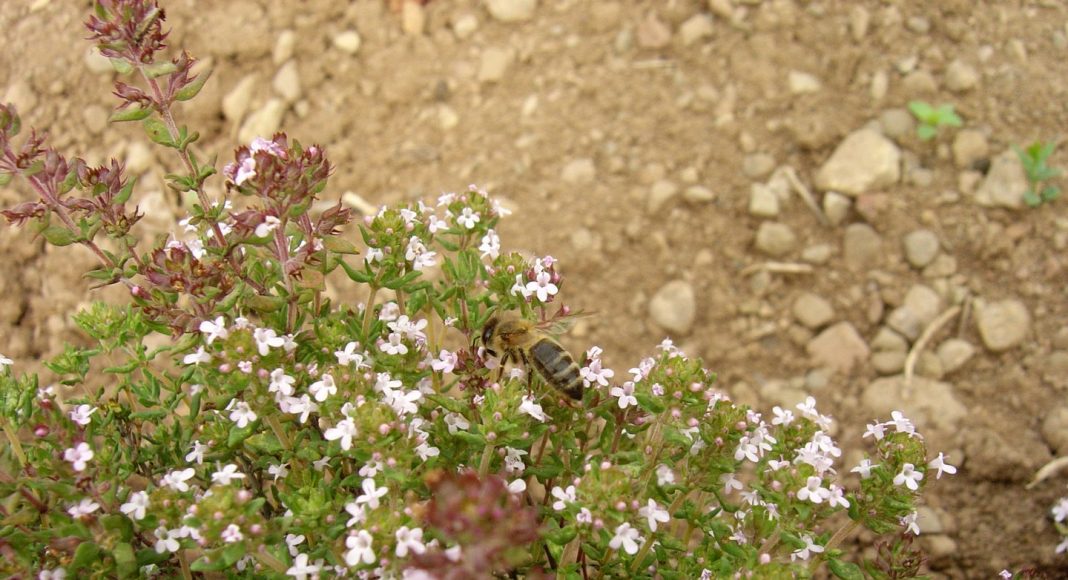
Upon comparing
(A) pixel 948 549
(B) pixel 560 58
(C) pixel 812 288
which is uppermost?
(B) pixel 560 58

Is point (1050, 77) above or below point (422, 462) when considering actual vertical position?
below

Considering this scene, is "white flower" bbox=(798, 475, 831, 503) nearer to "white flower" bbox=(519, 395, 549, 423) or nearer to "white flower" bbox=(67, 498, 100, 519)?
"white flower" bbox=(519, 395, 549, 423)

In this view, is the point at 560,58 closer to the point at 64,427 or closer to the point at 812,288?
the point at 812,288

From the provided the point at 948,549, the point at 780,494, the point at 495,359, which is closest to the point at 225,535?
the point at 495,359

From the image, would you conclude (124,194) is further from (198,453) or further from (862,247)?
(862,247)

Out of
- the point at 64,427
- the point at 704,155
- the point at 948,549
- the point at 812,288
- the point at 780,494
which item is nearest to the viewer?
the point at 64,427

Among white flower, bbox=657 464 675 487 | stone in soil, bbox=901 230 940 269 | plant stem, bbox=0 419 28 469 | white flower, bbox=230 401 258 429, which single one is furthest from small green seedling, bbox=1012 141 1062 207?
plant stem, bbox=0 419 28 469
